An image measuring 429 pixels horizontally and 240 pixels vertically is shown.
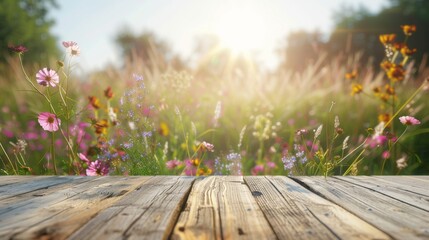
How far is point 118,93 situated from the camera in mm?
5051

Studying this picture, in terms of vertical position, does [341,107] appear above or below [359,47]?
below

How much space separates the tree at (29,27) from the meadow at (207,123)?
1566cm

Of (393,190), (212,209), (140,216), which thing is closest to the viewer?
(140,216)

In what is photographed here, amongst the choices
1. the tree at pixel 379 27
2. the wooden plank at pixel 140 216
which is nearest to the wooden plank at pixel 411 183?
the wooden plank at pixel 140 216

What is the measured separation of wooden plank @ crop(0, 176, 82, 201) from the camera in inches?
67.4

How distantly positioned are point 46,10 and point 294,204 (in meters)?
27.4

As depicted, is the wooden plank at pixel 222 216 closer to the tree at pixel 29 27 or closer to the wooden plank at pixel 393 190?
the wooden plank at pixel 393 190

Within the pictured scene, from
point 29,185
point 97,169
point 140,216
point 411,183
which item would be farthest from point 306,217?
point 97,169

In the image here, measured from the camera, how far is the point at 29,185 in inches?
74.5

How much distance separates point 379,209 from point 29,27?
78.1 ft

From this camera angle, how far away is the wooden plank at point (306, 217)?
1.11m

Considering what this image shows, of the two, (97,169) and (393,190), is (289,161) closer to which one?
(393,190)

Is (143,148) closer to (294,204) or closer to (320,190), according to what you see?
(320,190)

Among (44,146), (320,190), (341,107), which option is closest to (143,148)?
A: (320,190)
